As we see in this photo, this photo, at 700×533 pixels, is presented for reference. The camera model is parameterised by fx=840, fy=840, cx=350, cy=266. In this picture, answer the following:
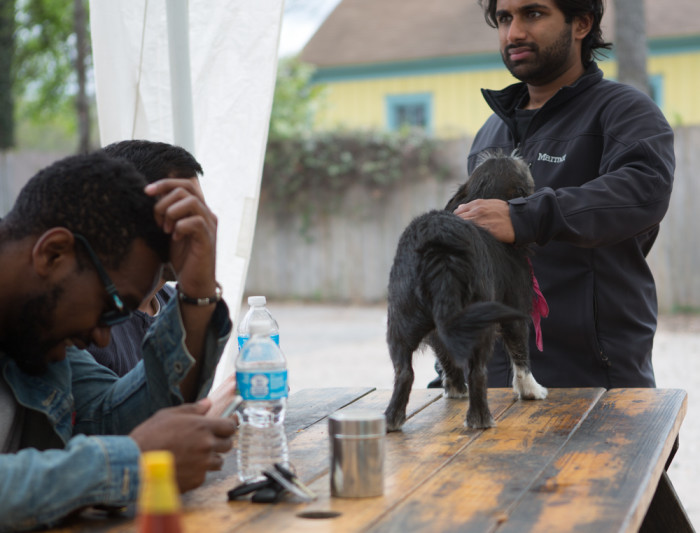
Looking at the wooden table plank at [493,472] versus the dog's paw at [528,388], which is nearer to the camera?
the wooden table plank at [493,472]

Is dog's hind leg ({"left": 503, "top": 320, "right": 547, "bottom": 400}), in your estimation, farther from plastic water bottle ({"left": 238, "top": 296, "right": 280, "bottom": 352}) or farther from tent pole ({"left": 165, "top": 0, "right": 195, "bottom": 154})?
tent pole ({"left": 165, "top": 0, "right": 195, "bottom": 154})

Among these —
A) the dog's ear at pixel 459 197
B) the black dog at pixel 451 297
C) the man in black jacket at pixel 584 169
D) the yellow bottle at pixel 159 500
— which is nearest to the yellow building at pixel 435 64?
the man in black jacket at pixel 584 169

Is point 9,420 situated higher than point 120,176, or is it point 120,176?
point 120,176

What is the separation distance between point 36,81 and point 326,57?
8562mm

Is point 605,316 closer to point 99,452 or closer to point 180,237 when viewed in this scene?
point 180,237

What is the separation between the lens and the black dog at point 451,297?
93.0 inches

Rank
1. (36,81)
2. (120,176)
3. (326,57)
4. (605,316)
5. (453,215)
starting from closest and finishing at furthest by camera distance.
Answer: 1. (120,176)
2. (453,215)
3. (605,316)
4. (326,57)
5. (36,81)

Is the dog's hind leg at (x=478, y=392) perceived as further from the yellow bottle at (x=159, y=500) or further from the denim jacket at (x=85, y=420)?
the yellow bottle at (x=159, y=500)

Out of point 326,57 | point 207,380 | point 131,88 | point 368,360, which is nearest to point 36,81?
point 326,57

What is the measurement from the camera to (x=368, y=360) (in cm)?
964

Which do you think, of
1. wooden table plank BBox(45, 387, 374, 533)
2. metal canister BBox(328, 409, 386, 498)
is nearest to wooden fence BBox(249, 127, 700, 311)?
wooden table plank BBox(45, 387, 374, 533)

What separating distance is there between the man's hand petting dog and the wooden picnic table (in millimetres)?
587

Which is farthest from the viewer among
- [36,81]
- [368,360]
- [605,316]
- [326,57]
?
[36,81]

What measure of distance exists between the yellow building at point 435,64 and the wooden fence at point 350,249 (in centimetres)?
444
